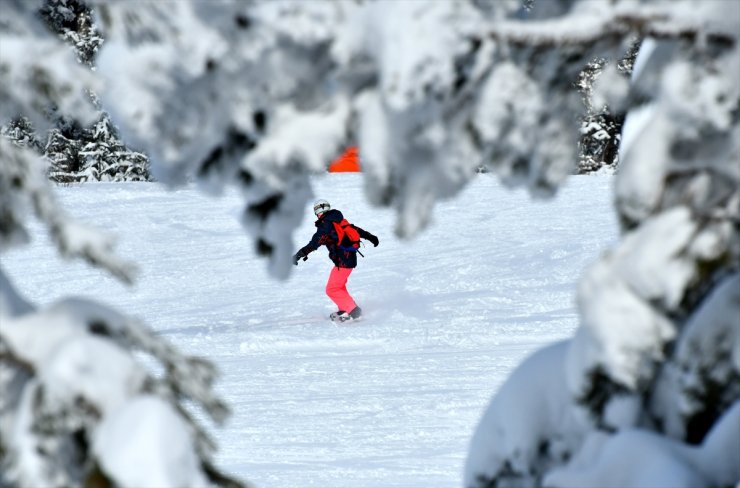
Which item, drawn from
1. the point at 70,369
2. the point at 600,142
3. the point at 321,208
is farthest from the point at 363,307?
the point at 600,142

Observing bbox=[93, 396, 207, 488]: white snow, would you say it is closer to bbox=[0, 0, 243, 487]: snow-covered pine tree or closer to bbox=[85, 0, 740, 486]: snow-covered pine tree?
bbox=[0, 0, 243, 487]: snow-covered pine tree

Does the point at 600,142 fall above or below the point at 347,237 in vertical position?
above

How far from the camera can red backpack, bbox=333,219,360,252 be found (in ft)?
48.9

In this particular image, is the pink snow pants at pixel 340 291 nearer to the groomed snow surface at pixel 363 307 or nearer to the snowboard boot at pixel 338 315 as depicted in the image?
the snowboard boot at pixel 338 315

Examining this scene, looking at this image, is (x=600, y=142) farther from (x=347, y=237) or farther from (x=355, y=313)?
(x=355, y=313)

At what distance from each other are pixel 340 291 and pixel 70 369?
12.5 meters

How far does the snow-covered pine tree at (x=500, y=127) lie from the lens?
8.20 feet

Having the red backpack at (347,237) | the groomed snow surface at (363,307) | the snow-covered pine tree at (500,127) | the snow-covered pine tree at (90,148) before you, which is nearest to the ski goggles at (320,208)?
the red backpack at (347,237)

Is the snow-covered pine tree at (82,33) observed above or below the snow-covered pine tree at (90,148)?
above

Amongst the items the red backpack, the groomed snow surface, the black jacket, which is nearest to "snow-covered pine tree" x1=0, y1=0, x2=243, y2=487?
the groomed snow surface

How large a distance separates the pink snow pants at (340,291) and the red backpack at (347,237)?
267 mm

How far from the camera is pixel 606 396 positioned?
2.84 metres

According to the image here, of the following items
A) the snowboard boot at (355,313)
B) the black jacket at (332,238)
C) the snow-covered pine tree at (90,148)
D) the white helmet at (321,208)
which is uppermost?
the snow-covered pine tree at (90,148)

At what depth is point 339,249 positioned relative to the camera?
1498 centimetres
